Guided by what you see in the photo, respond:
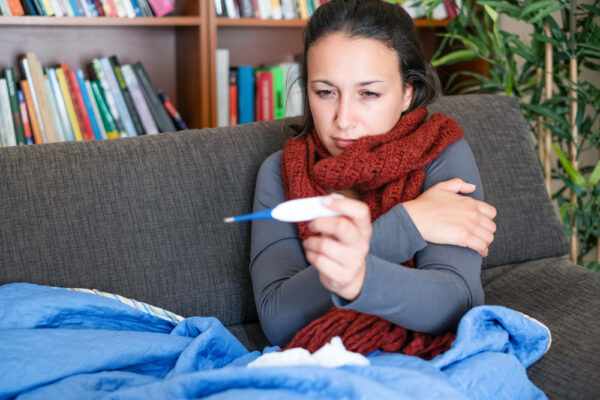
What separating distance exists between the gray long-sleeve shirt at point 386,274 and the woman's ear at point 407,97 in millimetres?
137

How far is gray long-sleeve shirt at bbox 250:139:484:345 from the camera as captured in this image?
89 centimetres

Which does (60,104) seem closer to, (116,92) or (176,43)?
(116,92)

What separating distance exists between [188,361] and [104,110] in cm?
142

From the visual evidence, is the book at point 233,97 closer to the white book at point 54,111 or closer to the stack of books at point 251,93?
the stack of books at point 251,93

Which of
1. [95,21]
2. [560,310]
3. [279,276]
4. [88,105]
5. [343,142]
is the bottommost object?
[560,310]

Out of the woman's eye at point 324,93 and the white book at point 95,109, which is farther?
the white book at point 95,109

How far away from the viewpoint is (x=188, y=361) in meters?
1.00

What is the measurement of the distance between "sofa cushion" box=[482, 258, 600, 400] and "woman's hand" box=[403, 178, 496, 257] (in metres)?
0.22

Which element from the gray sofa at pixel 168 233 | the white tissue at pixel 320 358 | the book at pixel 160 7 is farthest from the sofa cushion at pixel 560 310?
the book at pixel 160 7

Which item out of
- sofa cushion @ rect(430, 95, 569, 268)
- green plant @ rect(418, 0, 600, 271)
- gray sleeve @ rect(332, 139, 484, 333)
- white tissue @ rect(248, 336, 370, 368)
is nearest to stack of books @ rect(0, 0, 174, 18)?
green plant @ rect(418, 0, 600, 271)

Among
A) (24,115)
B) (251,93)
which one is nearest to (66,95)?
(24,115)

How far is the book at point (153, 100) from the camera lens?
226cm

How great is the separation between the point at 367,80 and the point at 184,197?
1.45ft

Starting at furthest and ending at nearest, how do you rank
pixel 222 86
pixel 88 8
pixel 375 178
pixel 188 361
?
pixel 222 86, pixel 88 8, pixel 375 178, pixel 188 361
